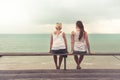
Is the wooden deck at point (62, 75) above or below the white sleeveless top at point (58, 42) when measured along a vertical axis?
below

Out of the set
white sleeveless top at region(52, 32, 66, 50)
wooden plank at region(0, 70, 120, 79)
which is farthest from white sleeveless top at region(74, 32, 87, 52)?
wooden plank at region(0, 70, 120, 79)

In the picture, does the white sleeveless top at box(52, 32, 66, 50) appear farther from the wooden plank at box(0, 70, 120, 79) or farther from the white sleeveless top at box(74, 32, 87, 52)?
the wooden plank at box(0, 70, 120, 79)

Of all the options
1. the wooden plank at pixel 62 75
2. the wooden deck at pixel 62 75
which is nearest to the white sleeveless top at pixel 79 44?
the wooden deck at pixel 62 75

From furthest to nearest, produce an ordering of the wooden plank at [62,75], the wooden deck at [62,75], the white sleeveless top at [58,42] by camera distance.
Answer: the white sleeveless top at [58,42] < the wooden plank at [62,75] < the wooden deck at [62,75]

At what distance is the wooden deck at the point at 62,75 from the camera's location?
7566 mm

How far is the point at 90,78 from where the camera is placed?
7.53 metres

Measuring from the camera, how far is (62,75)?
25.8ft

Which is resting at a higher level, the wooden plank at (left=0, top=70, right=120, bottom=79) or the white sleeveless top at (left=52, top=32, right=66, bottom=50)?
the white sleeveless top at (left=52, top=32, right=66, bottom=50)

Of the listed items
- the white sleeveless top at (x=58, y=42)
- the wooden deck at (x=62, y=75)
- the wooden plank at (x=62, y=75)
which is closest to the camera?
the wooden deck at (x=62, y=75)

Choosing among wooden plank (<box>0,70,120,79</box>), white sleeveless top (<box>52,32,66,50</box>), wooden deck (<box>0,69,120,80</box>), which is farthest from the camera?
→ white sleeveless top (<box>52,32,66,50</box>)

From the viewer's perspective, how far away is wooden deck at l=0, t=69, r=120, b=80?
757 centimetres

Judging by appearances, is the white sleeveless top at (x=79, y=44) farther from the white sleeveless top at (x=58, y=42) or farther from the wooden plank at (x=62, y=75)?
the wooden plank at (x=62, y=75)

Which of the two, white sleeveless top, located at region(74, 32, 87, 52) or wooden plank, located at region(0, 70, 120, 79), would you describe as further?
white sleeveless top, located at region(74, 32, 87, 52)

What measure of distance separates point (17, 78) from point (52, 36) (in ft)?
6.63
